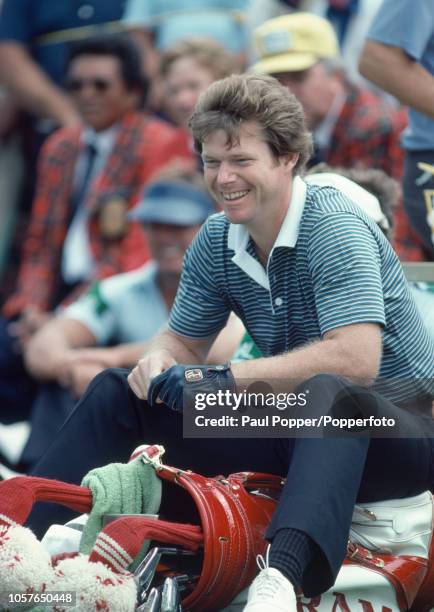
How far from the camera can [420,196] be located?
15.0ft

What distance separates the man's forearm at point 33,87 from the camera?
691 centimetres

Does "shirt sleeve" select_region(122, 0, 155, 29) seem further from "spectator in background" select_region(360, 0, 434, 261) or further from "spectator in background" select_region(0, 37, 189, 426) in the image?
"spectator in background" select_region(360, 0, 434, 261)

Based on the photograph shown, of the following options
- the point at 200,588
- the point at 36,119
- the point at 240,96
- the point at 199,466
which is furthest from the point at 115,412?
the point at 36,119

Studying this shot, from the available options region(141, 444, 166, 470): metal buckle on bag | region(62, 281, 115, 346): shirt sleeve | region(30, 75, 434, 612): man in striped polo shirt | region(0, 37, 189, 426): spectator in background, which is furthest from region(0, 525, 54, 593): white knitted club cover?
region(0, 37, 189, 426): spectator in background

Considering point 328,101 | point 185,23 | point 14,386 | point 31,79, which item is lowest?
point 14,386

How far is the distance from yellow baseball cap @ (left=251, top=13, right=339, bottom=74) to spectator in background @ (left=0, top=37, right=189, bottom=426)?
0.58 metres

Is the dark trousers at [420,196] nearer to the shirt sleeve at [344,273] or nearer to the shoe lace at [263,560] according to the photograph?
the shirt sleeve at [344,273]

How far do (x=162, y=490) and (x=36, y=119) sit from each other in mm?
3966

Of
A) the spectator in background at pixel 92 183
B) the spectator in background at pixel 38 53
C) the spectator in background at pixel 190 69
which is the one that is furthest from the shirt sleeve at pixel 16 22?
the spectator in background at pixel 190 69

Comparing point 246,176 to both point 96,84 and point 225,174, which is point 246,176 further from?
point 96,84

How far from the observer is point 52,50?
22.7 ft

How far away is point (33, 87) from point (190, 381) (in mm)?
3909

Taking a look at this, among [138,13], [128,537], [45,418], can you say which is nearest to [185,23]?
[138,13]

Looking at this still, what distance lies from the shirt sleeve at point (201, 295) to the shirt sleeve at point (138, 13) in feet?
10.9
